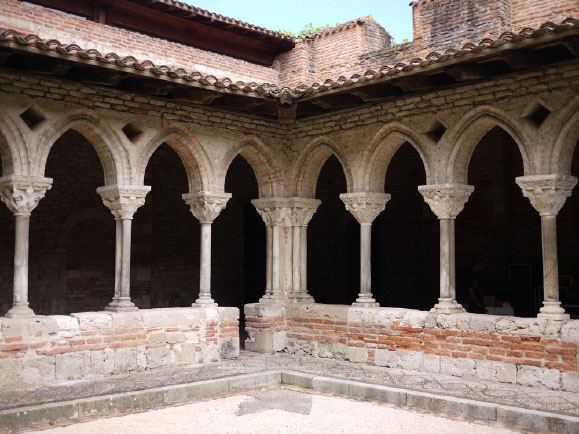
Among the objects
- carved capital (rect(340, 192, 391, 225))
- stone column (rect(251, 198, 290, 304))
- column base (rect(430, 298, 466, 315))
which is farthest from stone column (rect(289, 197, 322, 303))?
column base (rect(430, 298, 466, 315))

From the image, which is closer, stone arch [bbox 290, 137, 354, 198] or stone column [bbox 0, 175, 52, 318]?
stone column [bbox 0, 175, 52, 318]

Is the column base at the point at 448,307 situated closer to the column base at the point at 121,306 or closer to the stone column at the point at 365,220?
the stone column at the point at 365,220

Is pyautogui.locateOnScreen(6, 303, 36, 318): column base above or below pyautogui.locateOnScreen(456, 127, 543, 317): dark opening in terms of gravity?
below

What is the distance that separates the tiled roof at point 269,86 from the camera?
23.7 ft

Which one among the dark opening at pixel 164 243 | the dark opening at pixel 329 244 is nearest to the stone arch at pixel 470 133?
the dark opening at pixel 329 244

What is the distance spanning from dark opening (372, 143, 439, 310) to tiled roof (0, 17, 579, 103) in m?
5.27

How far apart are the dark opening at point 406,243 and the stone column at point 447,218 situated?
492cm

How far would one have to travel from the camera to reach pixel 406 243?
48.1 ft

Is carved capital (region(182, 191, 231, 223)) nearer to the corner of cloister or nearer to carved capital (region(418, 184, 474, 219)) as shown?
the corner of cloister

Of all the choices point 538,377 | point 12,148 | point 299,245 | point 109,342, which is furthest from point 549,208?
point 12,148

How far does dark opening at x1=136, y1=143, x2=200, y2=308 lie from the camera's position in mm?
13898

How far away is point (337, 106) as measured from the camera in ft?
34.2

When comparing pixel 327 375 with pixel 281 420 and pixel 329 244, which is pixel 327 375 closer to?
pixel 281 420

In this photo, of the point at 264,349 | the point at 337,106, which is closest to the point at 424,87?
the point at 337,106
